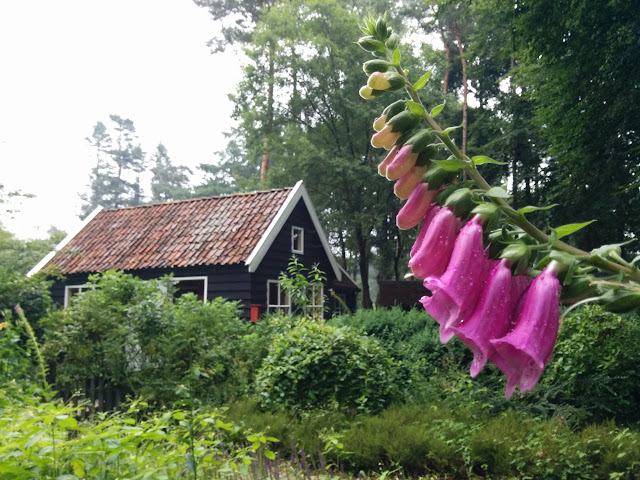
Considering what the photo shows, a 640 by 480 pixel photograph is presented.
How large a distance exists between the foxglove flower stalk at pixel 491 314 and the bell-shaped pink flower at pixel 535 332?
0.02 m

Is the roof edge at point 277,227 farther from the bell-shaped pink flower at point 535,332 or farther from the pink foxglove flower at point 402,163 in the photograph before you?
the bell-shaped pink flower at point 535,332

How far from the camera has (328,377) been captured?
6641 mm

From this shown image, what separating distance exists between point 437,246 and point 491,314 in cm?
18

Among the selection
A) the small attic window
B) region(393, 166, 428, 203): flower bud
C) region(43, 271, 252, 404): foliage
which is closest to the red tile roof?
the small attic window

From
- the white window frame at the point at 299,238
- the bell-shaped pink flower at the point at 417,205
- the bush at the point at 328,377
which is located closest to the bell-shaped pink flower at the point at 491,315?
the bell-shaped pink flower at the point at 417,205

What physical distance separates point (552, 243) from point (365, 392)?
582 centimetres

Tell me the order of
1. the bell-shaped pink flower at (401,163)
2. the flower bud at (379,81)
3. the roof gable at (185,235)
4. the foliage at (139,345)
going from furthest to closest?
the roof gable at (185,235), the foliage at (139,345), the flower bud at (379,81), the bell-shaped pink flower at (401,163)

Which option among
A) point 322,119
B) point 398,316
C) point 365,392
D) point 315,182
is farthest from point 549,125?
point 322,119

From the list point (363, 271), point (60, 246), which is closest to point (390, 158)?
point (60, 246)

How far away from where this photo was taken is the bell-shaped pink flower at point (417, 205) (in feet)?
3.66

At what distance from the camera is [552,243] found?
93cm

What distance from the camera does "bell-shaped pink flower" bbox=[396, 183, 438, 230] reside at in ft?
3.66

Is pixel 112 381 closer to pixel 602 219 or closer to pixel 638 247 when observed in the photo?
pixel 602 219

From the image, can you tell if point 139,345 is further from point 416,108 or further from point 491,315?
point 491,315
